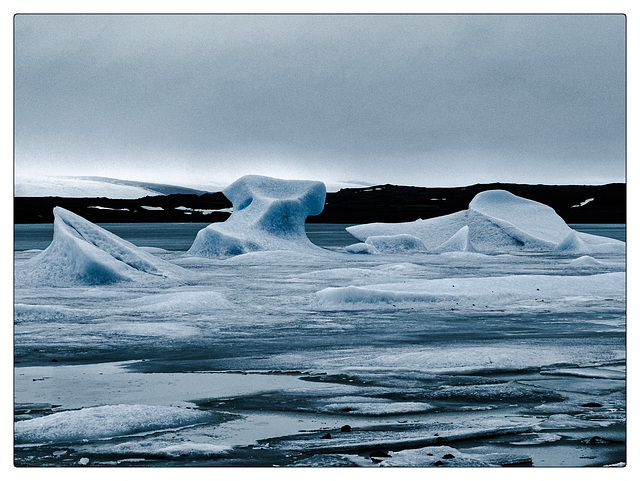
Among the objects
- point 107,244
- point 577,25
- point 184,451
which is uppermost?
point 577,25

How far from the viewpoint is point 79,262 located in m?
11.5

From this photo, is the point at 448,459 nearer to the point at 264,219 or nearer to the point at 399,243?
the point at 264,219

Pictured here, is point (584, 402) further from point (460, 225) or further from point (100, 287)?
point (460, 225)

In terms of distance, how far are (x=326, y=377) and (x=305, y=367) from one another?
0.37 m

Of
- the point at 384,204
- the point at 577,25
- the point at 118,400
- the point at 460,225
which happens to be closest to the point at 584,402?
the point at 118,400

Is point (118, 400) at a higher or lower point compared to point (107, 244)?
lower

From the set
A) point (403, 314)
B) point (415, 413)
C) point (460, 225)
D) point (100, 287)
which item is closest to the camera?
point (415, 413)

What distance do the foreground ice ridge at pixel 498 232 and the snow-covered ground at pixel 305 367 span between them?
8560mm

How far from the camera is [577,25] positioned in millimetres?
7176

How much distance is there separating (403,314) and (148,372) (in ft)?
11.7

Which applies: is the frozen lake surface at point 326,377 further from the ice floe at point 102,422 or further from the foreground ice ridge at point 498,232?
the foreground ice ridge at point 498,232

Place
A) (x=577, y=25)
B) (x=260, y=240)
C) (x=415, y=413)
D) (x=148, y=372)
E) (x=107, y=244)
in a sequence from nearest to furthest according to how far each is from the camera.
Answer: (x=415, y=413) < (x=148, y=372) < (x=577, y=25) < (x=107, y=244) < (x=260, y=240)

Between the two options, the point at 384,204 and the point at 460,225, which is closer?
the point at 460,225

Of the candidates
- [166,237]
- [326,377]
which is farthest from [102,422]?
[166,237]
